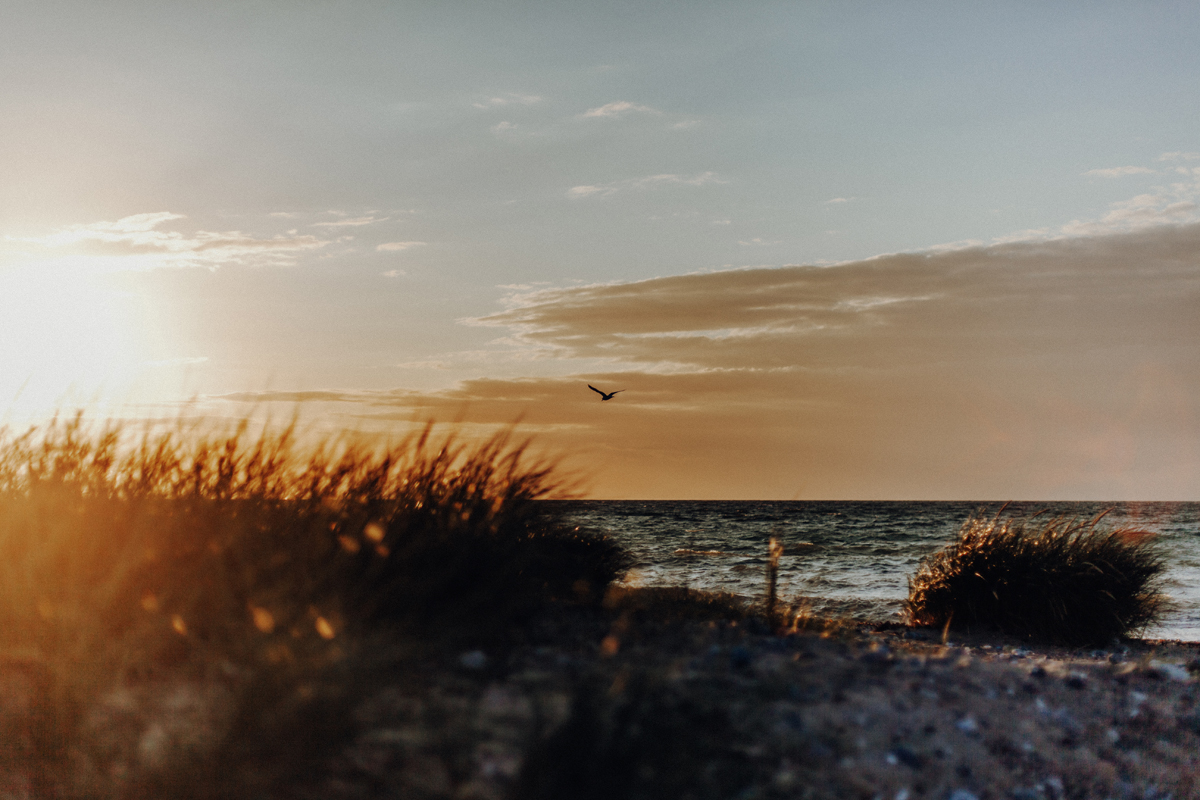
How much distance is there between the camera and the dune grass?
407 cm

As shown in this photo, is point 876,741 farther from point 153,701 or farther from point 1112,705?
point 153,701

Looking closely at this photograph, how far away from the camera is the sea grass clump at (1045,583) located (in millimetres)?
10008

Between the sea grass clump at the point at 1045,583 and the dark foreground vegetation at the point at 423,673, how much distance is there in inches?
113

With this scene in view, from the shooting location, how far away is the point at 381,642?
14.5ft

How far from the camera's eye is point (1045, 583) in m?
10.1

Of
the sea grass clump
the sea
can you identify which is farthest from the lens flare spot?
the sea grass clump

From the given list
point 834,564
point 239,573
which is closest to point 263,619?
point 239,573

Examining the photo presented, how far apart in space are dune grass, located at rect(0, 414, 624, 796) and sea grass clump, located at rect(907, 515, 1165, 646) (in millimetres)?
6078

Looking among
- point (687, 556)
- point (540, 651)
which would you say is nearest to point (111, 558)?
point (540, 651)

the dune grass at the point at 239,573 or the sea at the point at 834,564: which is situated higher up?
the dune grass at the point at 239,573

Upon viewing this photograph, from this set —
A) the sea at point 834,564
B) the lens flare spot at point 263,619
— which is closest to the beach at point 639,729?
the lens flare spot at point 263,619

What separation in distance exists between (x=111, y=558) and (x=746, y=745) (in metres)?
4.13

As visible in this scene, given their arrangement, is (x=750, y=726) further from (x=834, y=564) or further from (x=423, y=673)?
(x=834, y=564)

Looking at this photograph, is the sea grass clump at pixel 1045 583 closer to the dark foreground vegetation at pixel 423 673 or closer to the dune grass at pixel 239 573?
the dark foreground vegetation at pixel 423 673
